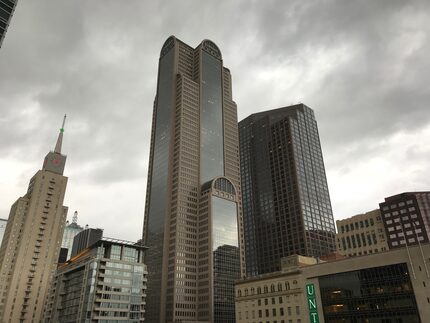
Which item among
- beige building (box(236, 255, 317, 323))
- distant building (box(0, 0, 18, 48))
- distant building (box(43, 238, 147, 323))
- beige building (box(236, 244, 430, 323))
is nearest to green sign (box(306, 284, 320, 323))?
beige building (box(236, 244, 430, 323))

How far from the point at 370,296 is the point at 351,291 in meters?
4.61

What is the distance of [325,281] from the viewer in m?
97.9

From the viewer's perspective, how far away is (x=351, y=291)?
303ft

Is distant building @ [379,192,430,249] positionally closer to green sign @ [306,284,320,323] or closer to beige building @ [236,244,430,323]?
beige building @ [236,244,430,323]

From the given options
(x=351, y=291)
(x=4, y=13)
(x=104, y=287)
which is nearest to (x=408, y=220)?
(x=351, y=291)

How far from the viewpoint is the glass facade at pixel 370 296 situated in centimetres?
8312

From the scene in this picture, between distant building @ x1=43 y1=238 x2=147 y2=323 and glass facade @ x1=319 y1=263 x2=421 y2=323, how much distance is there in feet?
255

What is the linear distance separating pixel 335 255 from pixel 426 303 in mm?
78504

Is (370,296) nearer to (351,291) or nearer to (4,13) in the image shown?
(351,291)

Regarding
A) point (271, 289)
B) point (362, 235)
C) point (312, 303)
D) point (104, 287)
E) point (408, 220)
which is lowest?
point (312, 303)

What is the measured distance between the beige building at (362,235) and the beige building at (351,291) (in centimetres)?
6773

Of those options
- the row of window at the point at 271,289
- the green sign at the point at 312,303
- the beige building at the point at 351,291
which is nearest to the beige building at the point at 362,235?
the row of window at the point at 271,289

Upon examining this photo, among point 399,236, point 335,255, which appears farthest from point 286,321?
point 399,236

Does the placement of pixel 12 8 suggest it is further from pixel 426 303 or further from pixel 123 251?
pixel 426 303
